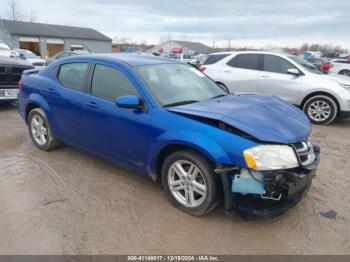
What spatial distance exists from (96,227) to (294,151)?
6.73ft

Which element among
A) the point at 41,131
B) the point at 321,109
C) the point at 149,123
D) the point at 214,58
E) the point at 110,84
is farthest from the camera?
the point at 214,58

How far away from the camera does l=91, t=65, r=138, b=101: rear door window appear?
12.1 ft

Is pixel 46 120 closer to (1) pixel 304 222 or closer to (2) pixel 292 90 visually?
(1) pixel 304 222

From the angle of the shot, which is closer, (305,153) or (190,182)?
(305,153)

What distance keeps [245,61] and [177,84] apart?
5.05 m

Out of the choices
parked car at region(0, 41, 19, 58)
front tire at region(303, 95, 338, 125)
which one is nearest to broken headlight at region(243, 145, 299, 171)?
front tire at region(303, 95, 338, 125)

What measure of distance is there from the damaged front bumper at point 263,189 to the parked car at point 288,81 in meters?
4.78

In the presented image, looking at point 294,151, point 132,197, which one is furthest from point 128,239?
point 294,151

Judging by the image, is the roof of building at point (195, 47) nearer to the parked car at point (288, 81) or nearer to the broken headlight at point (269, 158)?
the parked car at point (288, 81)

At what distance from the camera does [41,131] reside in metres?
5.01

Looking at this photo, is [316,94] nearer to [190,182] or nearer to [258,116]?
[258,116]

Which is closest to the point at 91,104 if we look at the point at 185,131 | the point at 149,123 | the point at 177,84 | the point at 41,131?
the point at 149,123

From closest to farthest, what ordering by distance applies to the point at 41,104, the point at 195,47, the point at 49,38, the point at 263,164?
the point at 263,164 → the point at 41,104 → the point at 49,38 → the point at 195,47

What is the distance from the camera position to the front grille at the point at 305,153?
2959 millimetres
